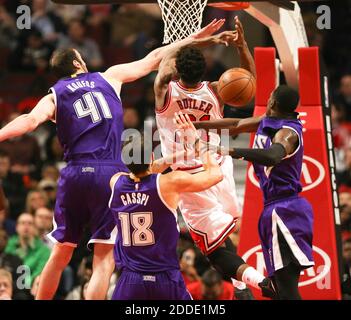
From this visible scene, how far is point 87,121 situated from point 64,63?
615mm

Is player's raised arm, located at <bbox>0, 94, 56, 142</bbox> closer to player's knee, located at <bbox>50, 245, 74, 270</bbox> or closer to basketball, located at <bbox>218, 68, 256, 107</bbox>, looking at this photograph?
player's knee, located at <bbox>50, 245, 74, 270</bbox>

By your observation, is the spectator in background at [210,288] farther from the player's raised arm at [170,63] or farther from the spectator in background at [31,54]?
the spectator in background at [31,54]

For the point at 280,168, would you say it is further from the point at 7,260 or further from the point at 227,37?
the point at 7,260

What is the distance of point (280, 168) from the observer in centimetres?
841

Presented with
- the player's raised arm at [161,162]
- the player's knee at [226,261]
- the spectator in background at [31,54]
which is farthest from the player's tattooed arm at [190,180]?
the spectator in background at [31,54]

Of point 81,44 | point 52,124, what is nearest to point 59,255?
point 52,124

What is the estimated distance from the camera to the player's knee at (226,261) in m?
8.93

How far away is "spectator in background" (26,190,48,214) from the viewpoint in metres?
13.0

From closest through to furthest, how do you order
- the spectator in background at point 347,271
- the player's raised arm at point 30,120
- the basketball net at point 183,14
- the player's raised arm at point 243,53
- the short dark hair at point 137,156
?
the short dark hair at point 137,156 < the player's raised arm at point 30,120 < the player's raised arm at point 243,53 < the basketball net at point 183,14 < the spectator in background at point 347,271

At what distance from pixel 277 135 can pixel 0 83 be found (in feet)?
28.9

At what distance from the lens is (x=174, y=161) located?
9.01 m

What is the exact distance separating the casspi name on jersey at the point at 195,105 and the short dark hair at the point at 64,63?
100cm

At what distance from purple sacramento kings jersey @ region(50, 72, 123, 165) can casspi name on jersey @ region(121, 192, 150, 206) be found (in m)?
0.76
